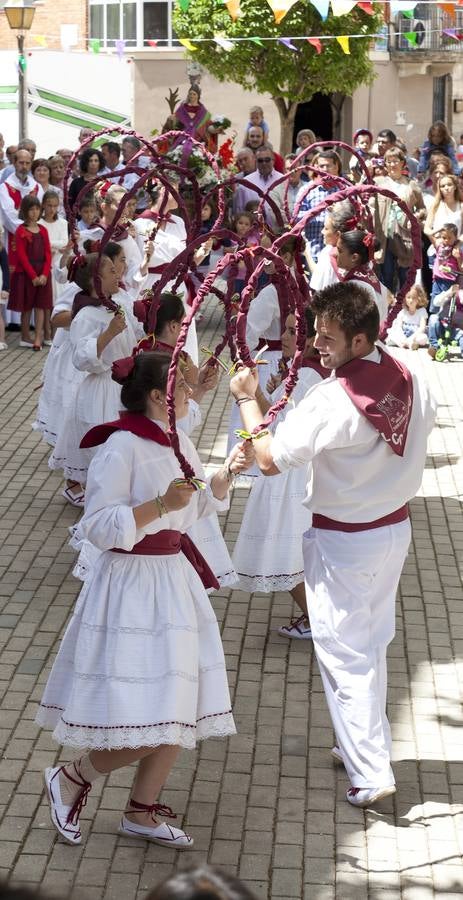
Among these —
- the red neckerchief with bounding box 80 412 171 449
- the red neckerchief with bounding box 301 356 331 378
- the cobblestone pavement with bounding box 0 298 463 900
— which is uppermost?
the red neckerchief with bounding box 80 412 171 449

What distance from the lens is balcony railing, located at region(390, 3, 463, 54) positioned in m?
34.7

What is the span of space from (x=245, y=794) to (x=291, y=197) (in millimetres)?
12405

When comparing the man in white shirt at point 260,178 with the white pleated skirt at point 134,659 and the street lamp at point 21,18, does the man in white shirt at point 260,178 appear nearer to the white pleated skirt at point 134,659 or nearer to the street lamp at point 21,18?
the street lamp at point 21,18

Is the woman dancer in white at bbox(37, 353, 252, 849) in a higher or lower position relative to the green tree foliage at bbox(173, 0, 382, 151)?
lower

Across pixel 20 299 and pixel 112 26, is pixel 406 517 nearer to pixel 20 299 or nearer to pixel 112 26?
pixel 20 299

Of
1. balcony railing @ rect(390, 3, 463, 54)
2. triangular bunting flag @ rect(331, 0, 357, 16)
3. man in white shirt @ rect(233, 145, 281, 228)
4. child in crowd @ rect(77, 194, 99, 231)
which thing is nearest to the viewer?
child in crowd @ rect(77, 194, 99, 231)

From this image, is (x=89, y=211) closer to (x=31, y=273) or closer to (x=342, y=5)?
(x=31, y=273)

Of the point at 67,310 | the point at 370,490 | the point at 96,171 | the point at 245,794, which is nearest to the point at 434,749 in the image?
the point at 245,794

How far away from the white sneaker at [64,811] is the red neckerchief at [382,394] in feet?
5.14

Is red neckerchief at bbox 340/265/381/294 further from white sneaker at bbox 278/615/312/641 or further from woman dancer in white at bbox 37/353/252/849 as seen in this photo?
woman dancer in white at bbox 37/353/252/849

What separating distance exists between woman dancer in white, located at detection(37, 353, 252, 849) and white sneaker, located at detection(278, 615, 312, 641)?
1.97 metres

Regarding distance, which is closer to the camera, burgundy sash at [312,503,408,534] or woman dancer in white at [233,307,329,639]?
burgundy sash at [312,503,408,534]

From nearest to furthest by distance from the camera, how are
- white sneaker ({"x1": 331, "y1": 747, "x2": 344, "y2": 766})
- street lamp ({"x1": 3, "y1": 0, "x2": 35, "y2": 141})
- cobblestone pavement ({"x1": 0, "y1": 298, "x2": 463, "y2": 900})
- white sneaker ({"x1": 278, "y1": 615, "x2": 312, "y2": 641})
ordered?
cobblestone pavement ({"x1": 0, "y1": 298, "x2": 463, "y2": 900}) → white sneaker ({"x1": 331, "y1": 747, "x2": 344, "y2": 766}) → white sneaker ({"x1": 278, "y1": 615, "x2": 312, "y2": 641}) → street lamp ({"x1": 3, "y1": 0, "x2": 35, "y2": 141})

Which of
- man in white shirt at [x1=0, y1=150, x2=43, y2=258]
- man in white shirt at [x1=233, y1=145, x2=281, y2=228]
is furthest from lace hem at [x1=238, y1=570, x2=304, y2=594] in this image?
man in white shirt at [x1=233, y1=145, x2=281, y2=228]
